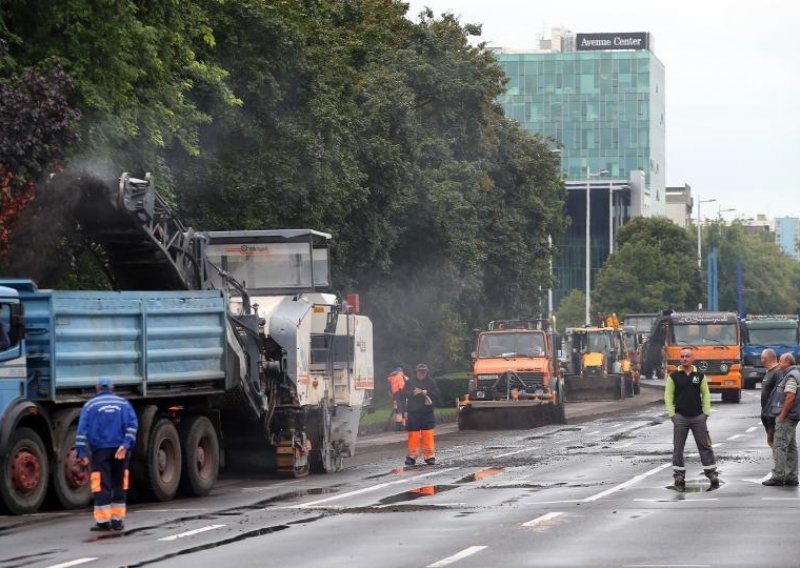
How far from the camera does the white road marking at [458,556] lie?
46.9 ft

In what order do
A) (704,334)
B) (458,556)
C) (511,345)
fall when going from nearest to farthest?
(458,556), (511,345), (704,334)

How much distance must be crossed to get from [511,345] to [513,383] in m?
1.45

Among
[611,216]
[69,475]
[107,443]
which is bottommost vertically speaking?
[69,475]

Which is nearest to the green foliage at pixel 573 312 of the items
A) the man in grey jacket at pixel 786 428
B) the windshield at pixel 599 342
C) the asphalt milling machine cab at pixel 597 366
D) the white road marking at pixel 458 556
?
the asphalt milling machine cab at pixel 597 366

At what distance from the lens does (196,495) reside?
23.4 metres

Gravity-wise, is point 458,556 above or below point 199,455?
below

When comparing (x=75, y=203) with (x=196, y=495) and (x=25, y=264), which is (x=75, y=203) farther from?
(x=196, y=495)

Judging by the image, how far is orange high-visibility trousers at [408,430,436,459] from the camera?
29031 millimetres

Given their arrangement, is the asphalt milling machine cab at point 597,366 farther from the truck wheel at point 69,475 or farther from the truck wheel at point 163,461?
Answer: the truck wheel at point 69,475

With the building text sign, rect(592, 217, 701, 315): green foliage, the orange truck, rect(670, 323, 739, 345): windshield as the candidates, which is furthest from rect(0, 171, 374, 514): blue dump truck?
the building text sign

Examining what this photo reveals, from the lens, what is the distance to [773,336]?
2837 inches

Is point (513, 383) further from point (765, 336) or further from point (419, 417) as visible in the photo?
point (765, 336)

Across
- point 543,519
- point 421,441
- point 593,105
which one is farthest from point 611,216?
point 543,519

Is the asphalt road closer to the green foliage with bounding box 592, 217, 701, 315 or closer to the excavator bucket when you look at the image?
the excavator bucket
